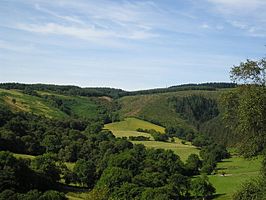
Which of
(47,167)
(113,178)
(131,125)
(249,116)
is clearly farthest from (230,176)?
(131,125)

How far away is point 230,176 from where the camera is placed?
94.9m

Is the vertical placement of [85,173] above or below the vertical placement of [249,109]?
below

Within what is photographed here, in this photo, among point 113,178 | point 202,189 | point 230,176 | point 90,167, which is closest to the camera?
point 113,178

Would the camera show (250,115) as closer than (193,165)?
Yes

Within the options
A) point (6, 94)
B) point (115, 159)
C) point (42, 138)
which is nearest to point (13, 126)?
point (42, 138)

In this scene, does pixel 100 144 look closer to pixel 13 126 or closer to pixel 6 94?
pixel 13 126

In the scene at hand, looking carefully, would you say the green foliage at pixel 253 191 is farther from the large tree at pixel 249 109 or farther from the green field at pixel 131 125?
the green field at pixel 131 125

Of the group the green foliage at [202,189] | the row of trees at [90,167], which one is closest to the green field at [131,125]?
the row of trees at [90,167]

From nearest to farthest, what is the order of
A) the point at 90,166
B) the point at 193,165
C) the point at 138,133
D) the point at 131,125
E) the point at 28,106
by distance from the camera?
the point at 90,166 < the point at 193,165 < the point at 138,133 < the point at 131,125 < the point at 28,106

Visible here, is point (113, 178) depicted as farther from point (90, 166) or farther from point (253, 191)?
point (253, 191)

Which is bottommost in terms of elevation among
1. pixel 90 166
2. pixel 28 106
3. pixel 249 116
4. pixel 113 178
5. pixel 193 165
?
pixel 193 165

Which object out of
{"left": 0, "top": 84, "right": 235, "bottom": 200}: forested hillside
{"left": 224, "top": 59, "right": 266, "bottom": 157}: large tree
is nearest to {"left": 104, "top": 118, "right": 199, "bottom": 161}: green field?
{"left": 0, "top": 84, "right": 235, "bottom": 200}: forested hillside

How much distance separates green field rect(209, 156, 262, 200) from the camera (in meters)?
81.0

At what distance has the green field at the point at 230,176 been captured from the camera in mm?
80988
